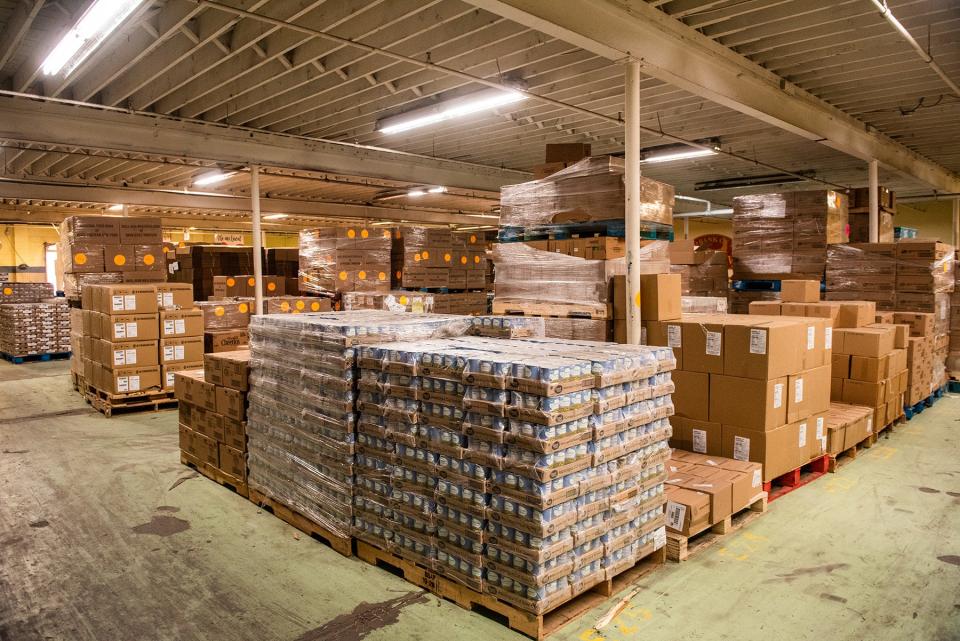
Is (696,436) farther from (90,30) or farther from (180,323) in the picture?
(180,323)

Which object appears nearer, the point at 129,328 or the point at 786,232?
the point at 129,328

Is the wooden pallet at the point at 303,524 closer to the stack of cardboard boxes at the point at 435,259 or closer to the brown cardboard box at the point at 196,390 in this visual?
the brown cardboard box at the point at 196,390

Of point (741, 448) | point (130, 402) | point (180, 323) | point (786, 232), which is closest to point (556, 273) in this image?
point (741, 448)

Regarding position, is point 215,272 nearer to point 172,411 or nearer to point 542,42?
point 172,411

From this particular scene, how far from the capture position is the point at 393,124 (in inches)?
331

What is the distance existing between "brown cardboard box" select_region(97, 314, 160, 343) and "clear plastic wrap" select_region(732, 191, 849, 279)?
8546mm

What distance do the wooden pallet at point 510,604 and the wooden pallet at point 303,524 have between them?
4.6 inches

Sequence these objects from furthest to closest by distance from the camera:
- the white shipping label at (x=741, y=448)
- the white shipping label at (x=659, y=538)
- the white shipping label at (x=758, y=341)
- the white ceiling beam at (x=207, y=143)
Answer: the white ceiling beam at (x=207, y=143), the white shipping label at (x=741, y=448), the white shipping label at (x=758, y=341), the white shipping label at (x=659, y=538)

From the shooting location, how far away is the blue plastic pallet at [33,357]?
14.4 metres

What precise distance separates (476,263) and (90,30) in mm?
7569

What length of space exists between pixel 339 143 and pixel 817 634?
999 cm

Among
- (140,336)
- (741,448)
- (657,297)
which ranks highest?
(657,297)

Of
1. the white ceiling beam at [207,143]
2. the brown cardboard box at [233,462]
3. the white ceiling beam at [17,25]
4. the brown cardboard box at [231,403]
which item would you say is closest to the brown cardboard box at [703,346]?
the brown cardboard box at [231,403]

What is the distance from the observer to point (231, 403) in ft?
17.0
